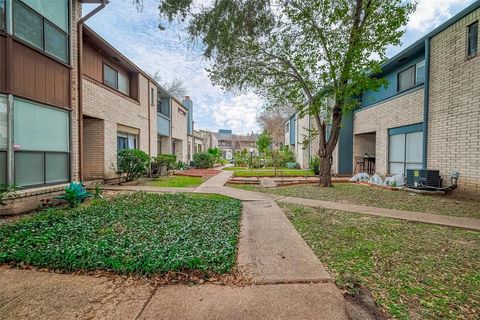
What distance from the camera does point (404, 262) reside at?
2982 millimetres

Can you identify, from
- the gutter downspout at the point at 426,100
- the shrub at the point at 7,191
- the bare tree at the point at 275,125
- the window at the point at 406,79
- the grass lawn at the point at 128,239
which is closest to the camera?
the grass lawn at the point at 128,239

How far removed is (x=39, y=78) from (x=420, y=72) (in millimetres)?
13306

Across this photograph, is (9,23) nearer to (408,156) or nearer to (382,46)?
(382,46)

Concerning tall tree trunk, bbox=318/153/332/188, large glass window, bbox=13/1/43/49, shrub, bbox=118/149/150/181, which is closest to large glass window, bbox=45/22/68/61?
large glass window, bbox=13/1/43/49

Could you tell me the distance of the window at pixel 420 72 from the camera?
9163 millimetres

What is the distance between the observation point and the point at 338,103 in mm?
9227

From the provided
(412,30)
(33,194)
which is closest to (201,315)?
(33,194)

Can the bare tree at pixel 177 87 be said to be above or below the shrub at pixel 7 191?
above

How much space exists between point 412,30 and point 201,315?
1245 centimetres

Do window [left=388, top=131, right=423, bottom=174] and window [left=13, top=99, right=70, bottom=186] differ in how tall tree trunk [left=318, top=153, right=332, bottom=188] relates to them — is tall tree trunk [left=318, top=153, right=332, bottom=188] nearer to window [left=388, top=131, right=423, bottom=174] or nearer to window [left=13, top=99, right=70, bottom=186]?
window [left=388, top=131, right=423, bottom=174]

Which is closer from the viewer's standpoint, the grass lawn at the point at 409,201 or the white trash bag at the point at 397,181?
the grass lawn at the point at 409,201

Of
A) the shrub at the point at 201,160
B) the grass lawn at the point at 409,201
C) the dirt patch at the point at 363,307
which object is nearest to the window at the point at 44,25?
the dirt patch at the point at 363,307

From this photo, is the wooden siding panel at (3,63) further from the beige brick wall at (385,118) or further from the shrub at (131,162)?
the beige brick wall at (385,118)

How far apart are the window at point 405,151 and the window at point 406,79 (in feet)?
6.98
